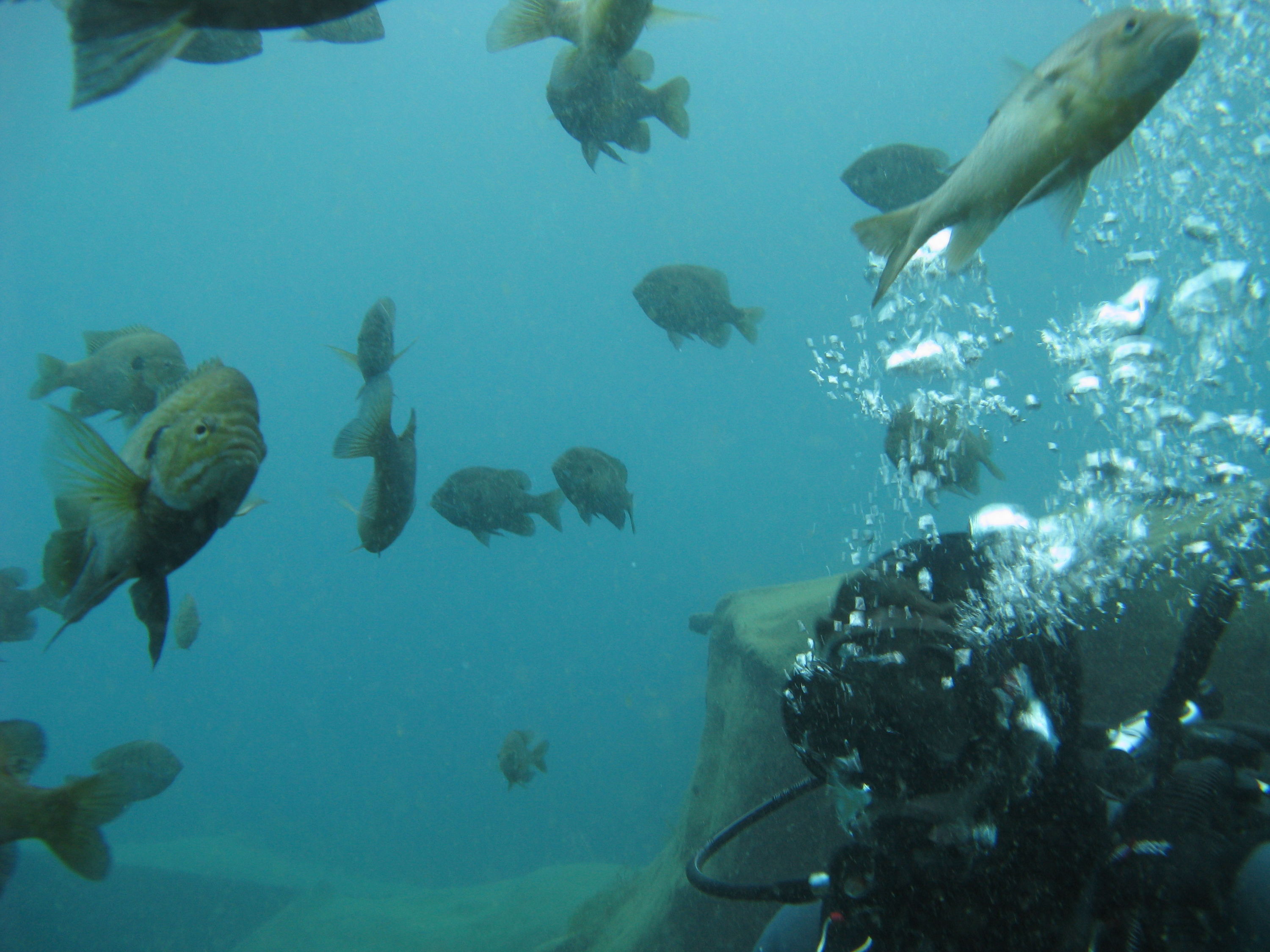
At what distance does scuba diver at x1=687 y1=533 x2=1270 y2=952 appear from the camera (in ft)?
5.85

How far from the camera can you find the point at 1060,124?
42.4 inches

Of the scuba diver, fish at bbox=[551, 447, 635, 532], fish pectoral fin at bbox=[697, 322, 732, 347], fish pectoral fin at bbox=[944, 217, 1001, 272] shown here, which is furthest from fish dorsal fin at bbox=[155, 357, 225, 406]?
fish pectoral fin at bbox=[697, 322, 732, 347]

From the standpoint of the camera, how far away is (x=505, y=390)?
98.5m

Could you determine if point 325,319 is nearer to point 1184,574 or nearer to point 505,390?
point 505,390

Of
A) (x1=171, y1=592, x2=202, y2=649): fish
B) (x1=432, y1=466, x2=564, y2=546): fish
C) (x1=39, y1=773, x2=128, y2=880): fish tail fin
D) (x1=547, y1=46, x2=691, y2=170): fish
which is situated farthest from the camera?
(x1=171, y1=592, x2=202, y2=649): fish

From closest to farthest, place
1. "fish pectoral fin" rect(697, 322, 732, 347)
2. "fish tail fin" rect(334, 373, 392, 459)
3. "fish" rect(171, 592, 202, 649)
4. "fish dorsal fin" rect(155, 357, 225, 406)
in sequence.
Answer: "fish dorsal fin" rect(155, 357, 225, 406) < "fish tail fin" rect(334, 373, 392, 459) < "fish pectoral fin" rect(697, 322, 732, 347) < "fish" rect(171, 592, 202, 649)

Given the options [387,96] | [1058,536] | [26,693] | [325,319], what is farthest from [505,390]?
[1058,536]

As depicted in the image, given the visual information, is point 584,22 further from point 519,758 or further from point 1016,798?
point 519,758

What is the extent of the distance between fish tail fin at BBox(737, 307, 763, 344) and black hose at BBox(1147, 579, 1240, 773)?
10.1 ft

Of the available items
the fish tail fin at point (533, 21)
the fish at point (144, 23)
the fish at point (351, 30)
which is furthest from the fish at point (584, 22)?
the fish at point (144, 23)

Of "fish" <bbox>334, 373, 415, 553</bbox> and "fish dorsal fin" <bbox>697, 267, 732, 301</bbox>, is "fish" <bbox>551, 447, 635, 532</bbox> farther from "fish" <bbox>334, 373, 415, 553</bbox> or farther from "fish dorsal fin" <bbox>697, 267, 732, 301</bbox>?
"fish" <bbox>334, 373, 415, 553</bbox>

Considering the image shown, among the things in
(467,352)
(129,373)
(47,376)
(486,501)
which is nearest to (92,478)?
(129,373)

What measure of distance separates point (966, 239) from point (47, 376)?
605cm

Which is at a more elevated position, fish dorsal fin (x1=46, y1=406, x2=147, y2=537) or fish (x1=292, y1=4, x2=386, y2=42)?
fish (x1=292, y1=4, x2=386, y2=42)
